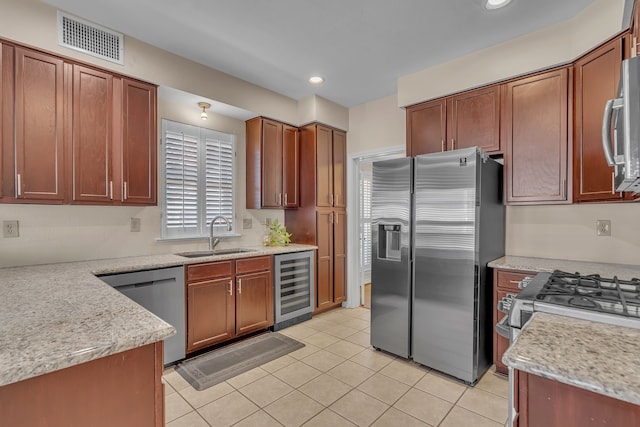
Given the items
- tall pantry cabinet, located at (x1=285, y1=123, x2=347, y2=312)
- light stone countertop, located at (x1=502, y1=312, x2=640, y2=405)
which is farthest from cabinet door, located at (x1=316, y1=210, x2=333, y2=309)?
light stone countertop, located at (x1=502, y1=312, x2=640, y2=405)

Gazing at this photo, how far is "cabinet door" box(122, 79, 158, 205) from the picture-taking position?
257 cm

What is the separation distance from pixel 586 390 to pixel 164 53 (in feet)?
11.4

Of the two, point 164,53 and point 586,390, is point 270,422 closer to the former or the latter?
point 586,390

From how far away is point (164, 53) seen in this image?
2.81 m

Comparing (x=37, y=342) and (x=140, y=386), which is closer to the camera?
(x=37, y=342)

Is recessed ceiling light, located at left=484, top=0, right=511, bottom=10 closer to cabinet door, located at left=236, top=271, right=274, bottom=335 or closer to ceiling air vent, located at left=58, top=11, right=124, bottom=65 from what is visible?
ceiling air vent, located at left=58, top=11, right=124, bottom=65

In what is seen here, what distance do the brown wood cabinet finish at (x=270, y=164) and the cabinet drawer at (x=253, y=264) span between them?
2.30 ft

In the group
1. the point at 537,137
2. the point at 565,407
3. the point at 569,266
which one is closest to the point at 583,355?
the point at 565,407

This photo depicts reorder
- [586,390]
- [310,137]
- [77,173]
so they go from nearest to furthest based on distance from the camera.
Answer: [586,390], [77,173], [310,137]

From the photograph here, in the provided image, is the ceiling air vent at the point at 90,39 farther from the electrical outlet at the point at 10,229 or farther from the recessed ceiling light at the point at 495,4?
the recessed ceiling light at the point at 495,4

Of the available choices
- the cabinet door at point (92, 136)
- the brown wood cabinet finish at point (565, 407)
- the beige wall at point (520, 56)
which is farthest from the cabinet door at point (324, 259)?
the brown wood cabinet finish at point (565, 407)

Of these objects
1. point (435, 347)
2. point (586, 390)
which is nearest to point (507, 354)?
point (586, 390)

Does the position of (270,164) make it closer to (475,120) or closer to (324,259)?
(324,259)

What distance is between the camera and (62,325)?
107cm
